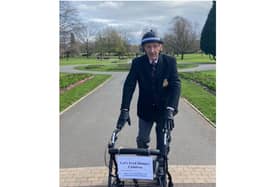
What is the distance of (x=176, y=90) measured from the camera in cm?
424

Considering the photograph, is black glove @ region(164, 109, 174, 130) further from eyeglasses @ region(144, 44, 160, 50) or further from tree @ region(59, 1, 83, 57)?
tree @ region(59, 1, 83, 57)

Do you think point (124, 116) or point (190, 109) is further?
point (190, 109)

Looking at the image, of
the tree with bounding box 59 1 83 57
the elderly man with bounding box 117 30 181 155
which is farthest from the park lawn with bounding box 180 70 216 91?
the elderly man with bounding box 117 30 181 155

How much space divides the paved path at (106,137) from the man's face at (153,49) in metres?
1.89

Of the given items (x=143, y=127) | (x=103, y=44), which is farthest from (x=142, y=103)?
(x=103, y=44)

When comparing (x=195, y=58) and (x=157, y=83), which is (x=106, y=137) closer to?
(x=157, y=83)

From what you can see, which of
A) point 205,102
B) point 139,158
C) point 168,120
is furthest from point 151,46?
point 205,102

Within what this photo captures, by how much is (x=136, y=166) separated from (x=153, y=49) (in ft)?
4.34

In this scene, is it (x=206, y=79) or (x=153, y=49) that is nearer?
(x=153, y=49)

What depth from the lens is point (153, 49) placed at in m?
4.08
